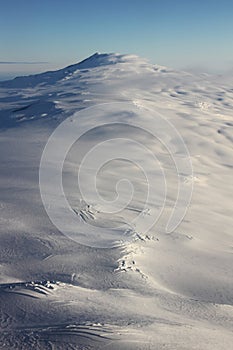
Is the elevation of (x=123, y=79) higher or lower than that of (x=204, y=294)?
higher

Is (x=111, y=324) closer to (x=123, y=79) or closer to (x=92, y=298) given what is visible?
(x=92, y=298)

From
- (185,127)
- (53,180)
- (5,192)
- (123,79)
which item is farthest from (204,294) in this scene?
(123,79)

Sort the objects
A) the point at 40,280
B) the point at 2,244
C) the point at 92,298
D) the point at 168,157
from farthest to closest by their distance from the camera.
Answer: the point at 168,157, the point at 2,244, the point at 40,280, the point at 92,298

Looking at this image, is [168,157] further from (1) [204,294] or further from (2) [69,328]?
(2) [69,328]

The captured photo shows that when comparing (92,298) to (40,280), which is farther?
(40,280)

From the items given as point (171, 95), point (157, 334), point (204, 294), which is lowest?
point (204, 294)

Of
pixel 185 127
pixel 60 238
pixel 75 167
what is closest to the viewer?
pixel 60 238
